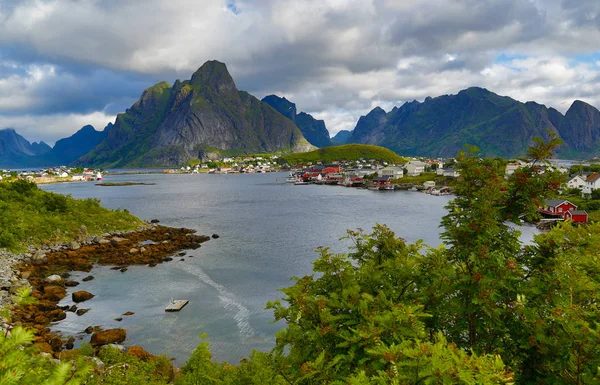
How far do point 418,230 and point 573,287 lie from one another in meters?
62.0

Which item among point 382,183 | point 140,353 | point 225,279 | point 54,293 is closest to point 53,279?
point 54,293

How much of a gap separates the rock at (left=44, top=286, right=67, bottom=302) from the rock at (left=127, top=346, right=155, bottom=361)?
17.6m

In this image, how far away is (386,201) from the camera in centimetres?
11519

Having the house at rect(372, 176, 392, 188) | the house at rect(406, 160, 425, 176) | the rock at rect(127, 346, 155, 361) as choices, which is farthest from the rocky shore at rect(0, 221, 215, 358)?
the house at rect(406, 160, 425, 176)

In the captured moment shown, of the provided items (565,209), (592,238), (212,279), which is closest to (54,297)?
(212,279)

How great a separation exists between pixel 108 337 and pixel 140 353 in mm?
5198

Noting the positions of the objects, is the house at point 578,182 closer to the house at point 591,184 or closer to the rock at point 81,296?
the house at point 591,184

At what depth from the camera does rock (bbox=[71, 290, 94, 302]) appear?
3612cm

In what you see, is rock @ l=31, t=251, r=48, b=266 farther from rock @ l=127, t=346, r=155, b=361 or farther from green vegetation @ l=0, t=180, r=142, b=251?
rock @ l=127, t=346, r=155, b=361

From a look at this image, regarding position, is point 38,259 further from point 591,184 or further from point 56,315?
point 591,184

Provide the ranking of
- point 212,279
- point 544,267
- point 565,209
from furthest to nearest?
point 565,209, point 212,279, point 544,267

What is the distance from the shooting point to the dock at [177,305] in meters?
34.1

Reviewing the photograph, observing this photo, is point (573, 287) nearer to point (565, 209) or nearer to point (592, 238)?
point (592, 238)

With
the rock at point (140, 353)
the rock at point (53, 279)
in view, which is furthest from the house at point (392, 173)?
the rock at point (140, 353)
